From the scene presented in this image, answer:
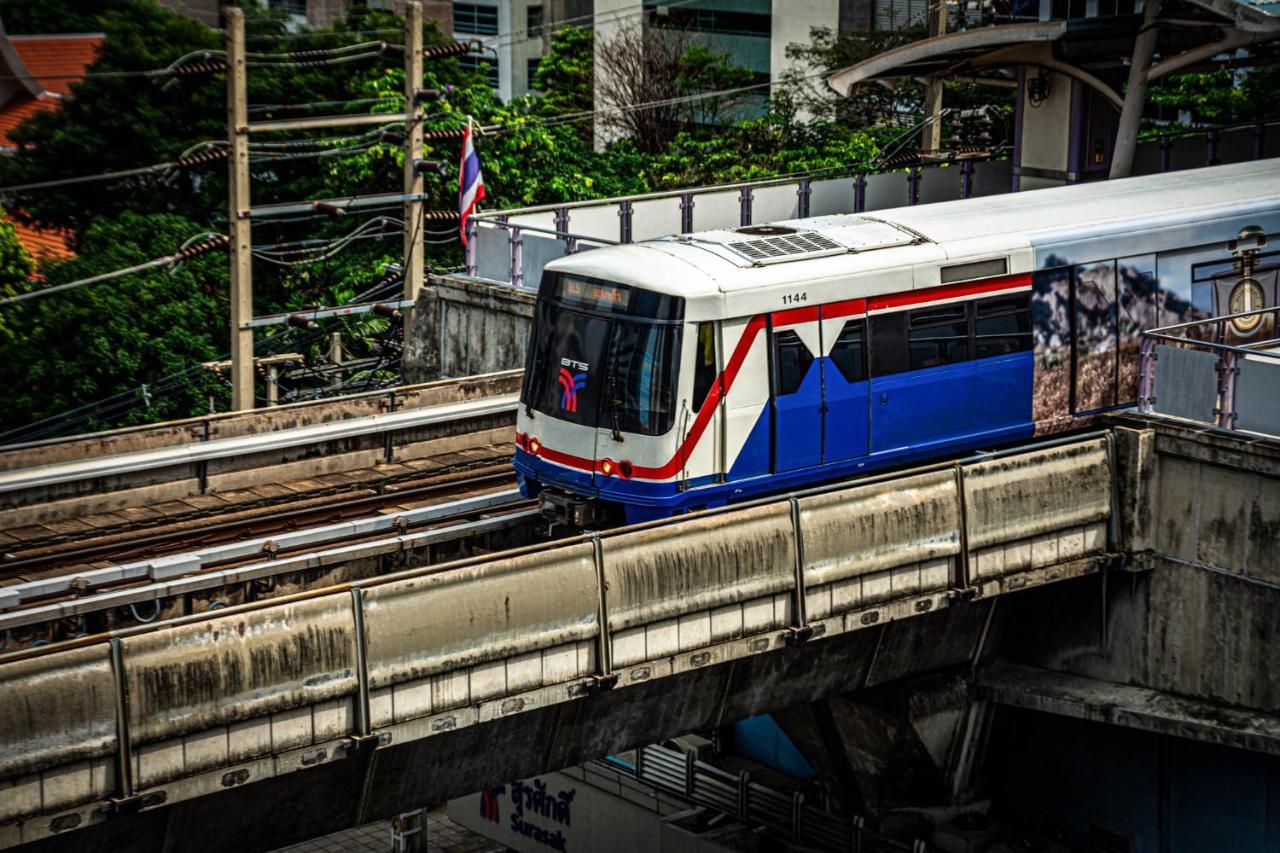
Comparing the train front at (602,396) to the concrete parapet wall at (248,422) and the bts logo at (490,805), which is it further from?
the bts logo at (490,805)

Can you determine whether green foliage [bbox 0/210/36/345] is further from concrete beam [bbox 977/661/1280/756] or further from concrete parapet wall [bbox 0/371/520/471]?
concrete beam [bbox 977/661/1280/756]

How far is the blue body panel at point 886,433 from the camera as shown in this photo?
54.9ft

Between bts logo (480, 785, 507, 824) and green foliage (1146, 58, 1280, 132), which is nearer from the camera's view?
bts logo (480, 785, 507, 824)

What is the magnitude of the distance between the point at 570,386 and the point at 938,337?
4081 mm

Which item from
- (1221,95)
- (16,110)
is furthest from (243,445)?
(16,110)

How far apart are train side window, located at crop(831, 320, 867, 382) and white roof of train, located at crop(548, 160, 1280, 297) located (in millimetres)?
574

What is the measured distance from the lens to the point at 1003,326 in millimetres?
18703

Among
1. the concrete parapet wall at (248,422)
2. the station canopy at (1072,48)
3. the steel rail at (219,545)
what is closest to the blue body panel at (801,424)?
the steel rail at (219,545)

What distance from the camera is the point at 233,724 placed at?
39.8 ft

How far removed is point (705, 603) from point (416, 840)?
10293 millimetres

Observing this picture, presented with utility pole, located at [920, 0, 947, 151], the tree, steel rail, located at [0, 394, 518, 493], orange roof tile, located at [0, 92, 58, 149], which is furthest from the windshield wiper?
orange roof tile, located at [0, 92, 58, 149]

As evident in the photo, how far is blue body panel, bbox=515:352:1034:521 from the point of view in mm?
16734

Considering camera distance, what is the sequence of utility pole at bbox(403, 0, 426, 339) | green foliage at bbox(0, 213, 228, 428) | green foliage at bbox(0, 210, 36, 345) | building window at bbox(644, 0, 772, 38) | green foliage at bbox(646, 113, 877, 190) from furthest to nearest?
building window at bbox(644, 0, 772, 38) → green foliage at bbox(646, 113, 877, 190) → green foliage at bbox(0, 210, 36, 345) → green foliage at bbox(0, 213, 228, 428) → utility pole at bbox(403, 0, 426, 339)

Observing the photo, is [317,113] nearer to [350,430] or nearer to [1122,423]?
[350,430]
